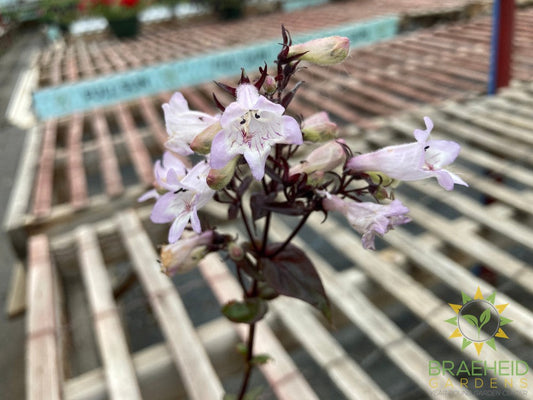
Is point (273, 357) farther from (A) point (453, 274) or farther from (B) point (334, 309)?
(A) point (453, 274)

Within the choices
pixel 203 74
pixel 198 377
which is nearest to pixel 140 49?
pixel 203 74

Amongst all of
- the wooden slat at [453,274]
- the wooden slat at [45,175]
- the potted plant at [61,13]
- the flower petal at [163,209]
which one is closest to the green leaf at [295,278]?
the flower petal at [163,209]

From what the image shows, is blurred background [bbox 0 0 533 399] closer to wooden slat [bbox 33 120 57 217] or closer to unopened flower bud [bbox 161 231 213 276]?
wooden slat [bbox 33 120 57 217]

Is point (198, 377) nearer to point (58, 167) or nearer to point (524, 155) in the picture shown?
point (524, 155)

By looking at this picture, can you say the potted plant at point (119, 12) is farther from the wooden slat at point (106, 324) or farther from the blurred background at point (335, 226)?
the wooden slat at point (106, 324)

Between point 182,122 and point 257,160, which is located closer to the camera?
point 257,160

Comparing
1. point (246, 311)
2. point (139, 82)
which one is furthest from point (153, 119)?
point (246, 311)
